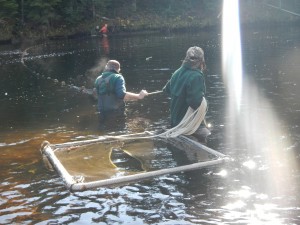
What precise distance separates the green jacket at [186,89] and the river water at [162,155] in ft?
3.61

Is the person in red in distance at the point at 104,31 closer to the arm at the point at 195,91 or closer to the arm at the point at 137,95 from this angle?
the arm at the point at 137,95

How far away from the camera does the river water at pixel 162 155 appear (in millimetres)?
6719

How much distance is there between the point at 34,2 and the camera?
54.0 meters

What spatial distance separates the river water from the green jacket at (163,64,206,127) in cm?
110

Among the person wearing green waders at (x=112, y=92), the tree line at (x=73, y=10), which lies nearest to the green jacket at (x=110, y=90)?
the person wearing green waders at (x=112, y=92)

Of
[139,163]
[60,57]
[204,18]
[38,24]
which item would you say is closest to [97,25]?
[38,24]

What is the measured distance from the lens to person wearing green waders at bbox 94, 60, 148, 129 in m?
12.3

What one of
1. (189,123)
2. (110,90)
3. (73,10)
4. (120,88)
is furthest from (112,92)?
(73,10)

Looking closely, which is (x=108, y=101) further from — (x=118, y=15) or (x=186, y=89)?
(x=118, y=15)

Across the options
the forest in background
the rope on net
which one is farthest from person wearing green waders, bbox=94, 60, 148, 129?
the forest in background

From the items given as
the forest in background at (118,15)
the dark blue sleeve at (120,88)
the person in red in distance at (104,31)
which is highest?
the forest in background at (118,15)

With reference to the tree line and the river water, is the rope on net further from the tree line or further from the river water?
the tree line

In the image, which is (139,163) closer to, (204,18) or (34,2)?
(34,2)

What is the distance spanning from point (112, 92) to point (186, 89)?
357 cm
